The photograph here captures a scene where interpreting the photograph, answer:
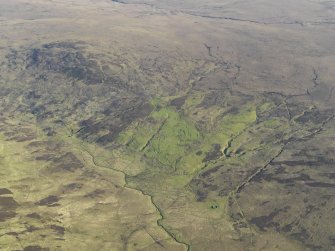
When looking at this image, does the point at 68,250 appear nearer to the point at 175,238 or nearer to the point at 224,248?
the point at 175,238

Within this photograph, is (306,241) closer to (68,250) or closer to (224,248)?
(224,248)

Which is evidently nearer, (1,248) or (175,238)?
(1,248)

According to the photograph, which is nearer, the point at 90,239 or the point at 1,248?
the point at 1,248

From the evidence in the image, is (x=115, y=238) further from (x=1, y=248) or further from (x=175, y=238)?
(x=1, y=248)

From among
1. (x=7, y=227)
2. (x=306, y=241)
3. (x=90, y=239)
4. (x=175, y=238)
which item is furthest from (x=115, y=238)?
(x=306, y=241)

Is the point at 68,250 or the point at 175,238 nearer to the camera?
the point at 68,250

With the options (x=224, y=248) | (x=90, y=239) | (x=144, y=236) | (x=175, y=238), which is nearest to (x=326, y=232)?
(x=224, y=248)

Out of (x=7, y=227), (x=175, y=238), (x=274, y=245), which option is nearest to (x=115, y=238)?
(x=175, y=238)
